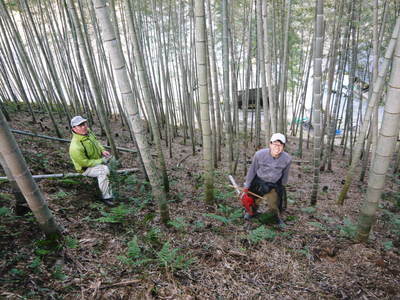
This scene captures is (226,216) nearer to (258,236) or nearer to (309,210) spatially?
(258,236)

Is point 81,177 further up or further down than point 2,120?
further down

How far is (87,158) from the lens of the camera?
2846 mm

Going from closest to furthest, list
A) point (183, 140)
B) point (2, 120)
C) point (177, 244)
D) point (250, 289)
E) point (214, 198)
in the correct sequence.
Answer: point (2, 120)
point (250, 289)
point (177, 244)
point (214, 198)
point (183, 140)

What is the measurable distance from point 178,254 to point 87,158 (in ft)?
5.40

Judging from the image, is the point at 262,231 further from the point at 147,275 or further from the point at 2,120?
the point at 2,120

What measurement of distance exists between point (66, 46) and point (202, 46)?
4.98 m

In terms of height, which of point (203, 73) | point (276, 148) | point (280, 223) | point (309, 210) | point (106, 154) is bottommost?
point (309, 210)

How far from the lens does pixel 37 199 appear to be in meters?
1.61

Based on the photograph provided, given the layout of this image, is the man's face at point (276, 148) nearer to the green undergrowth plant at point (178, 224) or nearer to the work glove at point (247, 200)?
the work glove at point (247, 200)

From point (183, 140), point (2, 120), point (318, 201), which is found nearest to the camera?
point (2, 120)

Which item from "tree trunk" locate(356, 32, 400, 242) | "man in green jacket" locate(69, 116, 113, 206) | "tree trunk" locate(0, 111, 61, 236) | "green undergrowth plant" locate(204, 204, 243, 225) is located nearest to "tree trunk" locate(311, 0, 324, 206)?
"tree trunk" locate(356, 32, 400, 242)

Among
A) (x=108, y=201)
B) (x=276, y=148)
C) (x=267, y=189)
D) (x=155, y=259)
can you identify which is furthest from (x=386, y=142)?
(x=108, y=201)

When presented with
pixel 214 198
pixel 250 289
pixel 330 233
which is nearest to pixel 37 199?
pixel 250 289

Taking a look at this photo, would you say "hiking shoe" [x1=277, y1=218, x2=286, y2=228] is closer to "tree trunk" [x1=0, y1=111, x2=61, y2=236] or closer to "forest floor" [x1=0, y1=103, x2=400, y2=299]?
"forest floor" [x1=0, y1=103, x2=400, y2=299]
